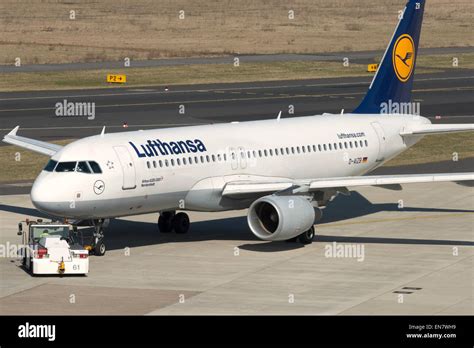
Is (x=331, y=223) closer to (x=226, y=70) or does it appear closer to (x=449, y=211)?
(x=449, y=211)

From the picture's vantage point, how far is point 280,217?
4647 centimetres

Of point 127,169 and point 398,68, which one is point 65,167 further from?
point 398,68

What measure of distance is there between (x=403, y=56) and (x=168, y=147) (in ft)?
54.1

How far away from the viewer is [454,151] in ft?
245

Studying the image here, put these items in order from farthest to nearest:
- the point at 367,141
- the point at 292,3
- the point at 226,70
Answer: the point at 292,3
the point at 226,70
the point at 367,141

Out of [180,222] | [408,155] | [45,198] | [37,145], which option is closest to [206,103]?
[408,155]

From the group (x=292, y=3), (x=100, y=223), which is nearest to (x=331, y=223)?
(x=100, y=223)

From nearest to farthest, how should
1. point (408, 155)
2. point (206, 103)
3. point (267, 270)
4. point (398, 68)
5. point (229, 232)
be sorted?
point (267, 270)
point (229, 232)
point (398, 68)
point (408, 155)
point (206, 103)

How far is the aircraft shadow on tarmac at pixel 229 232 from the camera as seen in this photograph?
49531 millimetres

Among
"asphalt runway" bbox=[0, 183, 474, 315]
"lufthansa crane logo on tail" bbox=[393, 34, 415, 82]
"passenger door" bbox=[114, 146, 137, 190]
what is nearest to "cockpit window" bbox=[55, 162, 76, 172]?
"passenger door" bbox=[114, 146, 137, 190]

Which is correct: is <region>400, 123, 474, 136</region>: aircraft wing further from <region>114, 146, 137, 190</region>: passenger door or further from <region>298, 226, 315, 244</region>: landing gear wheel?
<region>114, 146, 137, 190</region>: passenger door

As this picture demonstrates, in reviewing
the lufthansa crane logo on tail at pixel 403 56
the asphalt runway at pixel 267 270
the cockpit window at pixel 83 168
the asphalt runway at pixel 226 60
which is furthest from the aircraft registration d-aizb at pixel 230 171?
the asphalt runway at pixel 226 60

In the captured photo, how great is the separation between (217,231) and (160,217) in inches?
103
